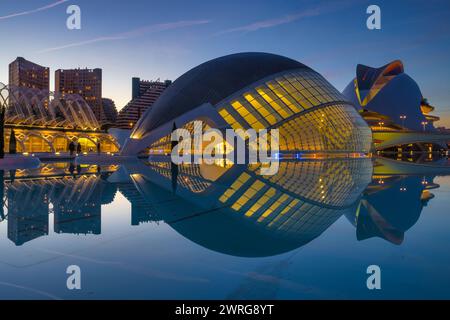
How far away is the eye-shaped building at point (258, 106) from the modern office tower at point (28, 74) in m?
138

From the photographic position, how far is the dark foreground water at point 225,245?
3.45m

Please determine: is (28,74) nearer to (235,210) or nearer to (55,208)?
(55,208)

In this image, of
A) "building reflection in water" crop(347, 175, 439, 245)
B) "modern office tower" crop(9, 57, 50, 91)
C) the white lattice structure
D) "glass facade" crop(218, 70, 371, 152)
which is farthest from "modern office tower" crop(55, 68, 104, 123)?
"building reflection in water" crop(347, 175, 439, 245)

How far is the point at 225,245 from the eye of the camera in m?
4.98

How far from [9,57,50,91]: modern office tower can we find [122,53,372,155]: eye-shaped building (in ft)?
454

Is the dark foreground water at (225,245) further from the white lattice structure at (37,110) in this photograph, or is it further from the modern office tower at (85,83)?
the modern office tower at (85,83)

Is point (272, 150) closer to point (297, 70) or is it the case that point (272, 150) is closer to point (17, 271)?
point (297, 70)

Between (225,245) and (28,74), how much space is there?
17440 centimetres

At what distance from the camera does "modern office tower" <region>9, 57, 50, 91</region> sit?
15038 cm

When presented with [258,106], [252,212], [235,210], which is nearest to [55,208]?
[235,210]

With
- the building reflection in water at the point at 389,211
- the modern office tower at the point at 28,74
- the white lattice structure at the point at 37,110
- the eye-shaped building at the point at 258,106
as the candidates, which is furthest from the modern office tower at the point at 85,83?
the building reflection in water at the point at 389,211

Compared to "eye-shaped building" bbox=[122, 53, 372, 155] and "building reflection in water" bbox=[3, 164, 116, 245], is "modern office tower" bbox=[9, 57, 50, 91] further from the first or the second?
"building reflection in water" bbox=[3, 164, 116, 245]

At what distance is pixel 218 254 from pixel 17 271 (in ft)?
7.61

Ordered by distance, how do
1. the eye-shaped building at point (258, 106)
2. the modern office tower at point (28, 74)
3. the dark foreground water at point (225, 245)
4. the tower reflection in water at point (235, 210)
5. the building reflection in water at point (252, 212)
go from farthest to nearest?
the modern office tower at point (28, 74) < the eye-shaped building at point (258, 106) < the tower reflection in water at point (235, 210) < the building reflection in water at point (252, 212) < the dark foreground water at point (225, 245)
